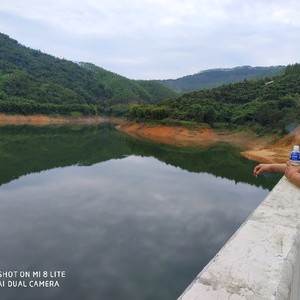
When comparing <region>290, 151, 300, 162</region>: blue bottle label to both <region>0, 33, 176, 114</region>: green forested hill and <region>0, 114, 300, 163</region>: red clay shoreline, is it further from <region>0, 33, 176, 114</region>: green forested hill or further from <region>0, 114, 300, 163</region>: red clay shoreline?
<region>0, 33, 176, 114</region>: green forested hill

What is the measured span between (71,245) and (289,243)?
859 cm

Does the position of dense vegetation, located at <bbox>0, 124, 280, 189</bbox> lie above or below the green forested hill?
below

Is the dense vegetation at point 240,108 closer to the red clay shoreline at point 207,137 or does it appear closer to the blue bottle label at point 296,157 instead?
the red clay shoreline at point 207,137

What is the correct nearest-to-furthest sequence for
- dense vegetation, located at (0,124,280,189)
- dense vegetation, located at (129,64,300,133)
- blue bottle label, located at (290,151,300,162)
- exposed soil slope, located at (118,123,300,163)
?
blue bottle label, located at (290,151,300,162)
dense vegetation, located at (0,124,280,189)
exposed soil slope, located at (118,123,300,163)
dense vegetation, located at (129,64,300,133)

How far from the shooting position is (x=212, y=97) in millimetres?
61719

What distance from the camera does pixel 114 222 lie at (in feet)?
41.4

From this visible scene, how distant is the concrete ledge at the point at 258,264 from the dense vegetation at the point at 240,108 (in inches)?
1543

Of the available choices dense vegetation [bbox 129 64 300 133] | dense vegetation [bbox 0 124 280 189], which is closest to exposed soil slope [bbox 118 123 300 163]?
dense vegetation [bbox 129 64 300 133]

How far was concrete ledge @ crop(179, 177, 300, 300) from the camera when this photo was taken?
6.22 feet

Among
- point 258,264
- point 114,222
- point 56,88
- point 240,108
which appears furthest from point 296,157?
point 56,88

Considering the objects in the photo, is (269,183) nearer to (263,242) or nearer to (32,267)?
(32,267)

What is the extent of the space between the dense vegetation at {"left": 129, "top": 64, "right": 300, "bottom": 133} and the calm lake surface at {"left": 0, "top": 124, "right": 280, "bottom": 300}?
17.2 metres

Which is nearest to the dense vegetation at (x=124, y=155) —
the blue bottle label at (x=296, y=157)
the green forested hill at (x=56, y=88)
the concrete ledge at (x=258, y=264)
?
the blue bottle label at (x=296, y=157)

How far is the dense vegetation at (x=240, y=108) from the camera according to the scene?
42188 mm
